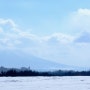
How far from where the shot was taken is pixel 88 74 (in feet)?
359

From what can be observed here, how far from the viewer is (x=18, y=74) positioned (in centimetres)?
9262

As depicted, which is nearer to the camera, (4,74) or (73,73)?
(4,74)

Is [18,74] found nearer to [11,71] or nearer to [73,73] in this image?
[11,71]

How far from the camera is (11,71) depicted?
94.8 metres

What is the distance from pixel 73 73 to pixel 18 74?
1113 inches
